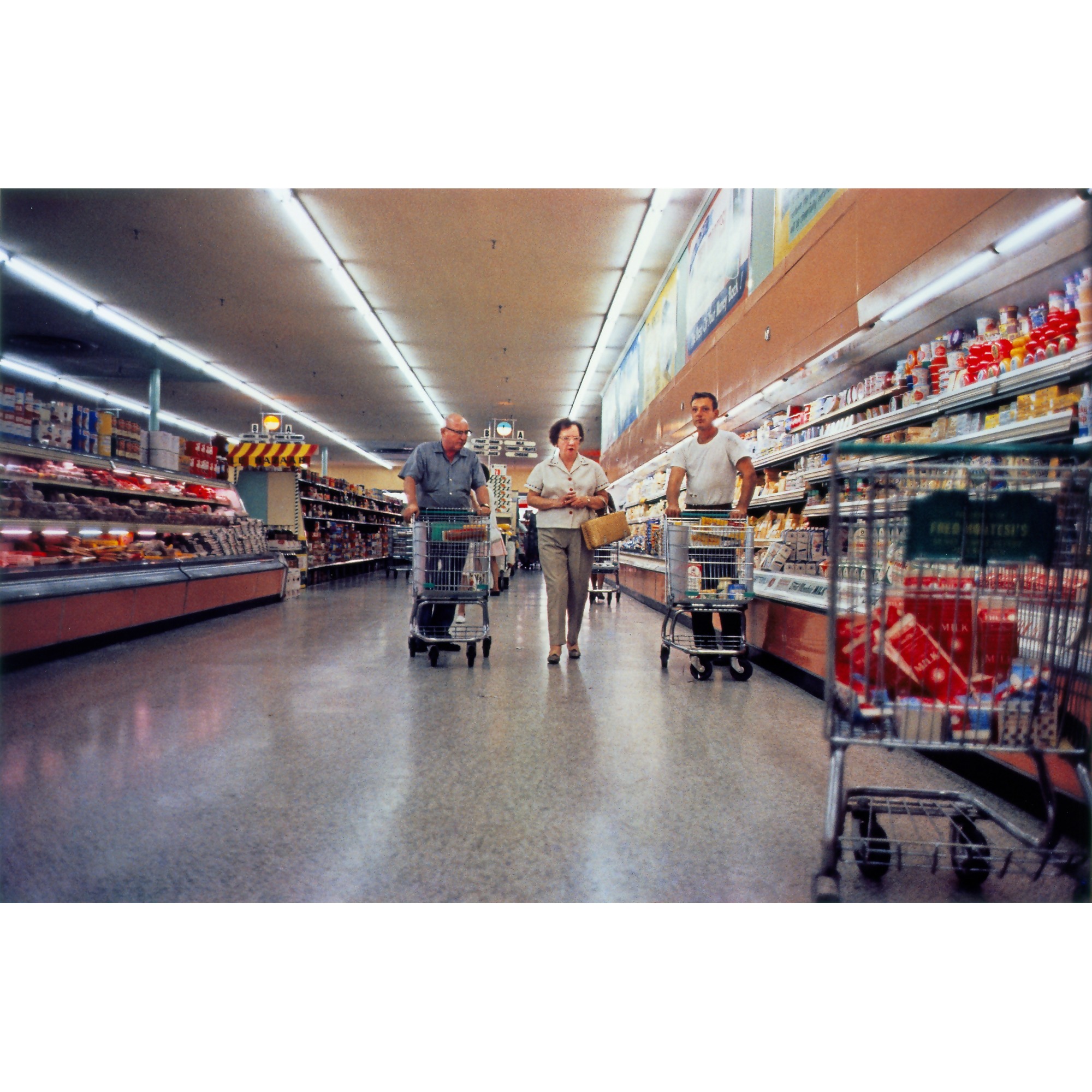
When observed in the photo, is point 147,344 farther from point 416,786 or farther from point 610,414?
point 416,786

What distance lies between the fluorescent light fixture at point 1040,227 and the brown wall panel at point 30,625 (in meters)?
4.90

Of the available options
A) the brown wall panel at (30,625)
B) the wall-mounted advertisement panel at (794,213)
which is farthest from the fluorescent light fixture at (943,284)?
the brown wall panel at (30,625)

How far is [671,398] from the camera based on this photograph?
320 inches

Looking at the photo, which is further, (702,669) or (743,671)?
(702,669)

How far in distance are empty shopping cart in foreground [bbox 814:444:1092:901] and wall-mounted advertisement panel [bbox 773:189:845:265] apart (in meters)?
2.96

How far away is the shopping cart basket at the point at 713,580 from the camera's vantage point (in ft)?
12.3

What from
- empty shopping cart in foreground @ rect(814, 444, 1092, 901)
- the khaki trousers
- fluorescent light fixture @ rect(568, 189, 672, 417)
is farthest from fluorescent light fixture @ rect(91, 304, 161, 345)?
empty shopping cart in foreground @ rect(814, 444, 1092, 901)

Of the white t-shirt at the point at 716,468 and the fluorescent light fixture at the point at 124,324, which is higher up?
the fluorescent light fixture at the point at 124,324

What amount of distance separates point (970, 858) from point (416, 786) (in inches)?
58.7

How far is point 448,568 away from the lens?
13.9 ft

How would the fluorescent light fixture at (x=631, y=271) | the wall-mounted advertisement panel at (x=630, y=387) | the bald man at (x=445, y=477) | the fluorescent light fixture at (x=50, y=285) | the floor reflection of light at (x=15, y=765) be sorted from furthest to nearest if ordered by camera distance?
the wall-mounted advertisement panel at (x=630, y=387), the fluorescent light fixture at (x=50, y=285), the fluorescent light fixture at (x=631, y=271), the bald man at (x=445, y=477), the floor reflection of light at (x=15, y=765)

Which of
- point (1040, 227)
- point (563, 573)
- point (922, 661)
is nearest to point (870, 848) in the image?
point (922, 661)

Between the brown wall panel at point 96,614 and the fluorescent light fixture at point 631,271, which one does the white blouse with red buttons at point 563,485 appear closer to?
the brown wall panel at point 96,614

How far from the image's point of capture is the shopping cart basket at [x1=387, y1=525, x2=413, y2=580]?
13641mm
